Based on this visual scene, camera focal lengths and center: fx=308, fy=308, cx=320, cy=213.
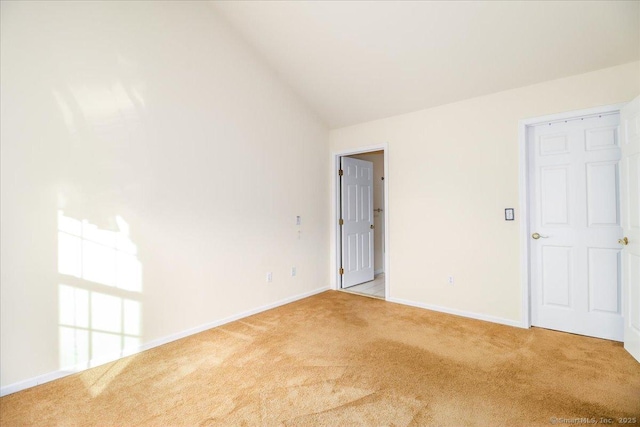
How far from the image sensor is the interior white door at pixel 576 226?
2879 mm

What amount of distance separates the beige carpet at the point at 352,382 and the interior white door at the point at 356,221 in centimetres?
184

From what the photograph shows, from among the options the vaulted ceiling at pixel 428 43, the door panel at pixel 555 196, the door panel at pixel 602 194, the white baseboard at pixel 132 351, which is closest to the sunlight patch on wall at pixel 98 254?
the white baseboard at pixel 132 351

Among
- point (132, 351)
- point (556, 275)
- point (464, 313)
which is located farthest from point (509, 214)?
point (132, 351)

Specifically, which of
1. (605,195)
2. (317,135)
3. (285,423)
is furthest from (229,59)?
(605,195)

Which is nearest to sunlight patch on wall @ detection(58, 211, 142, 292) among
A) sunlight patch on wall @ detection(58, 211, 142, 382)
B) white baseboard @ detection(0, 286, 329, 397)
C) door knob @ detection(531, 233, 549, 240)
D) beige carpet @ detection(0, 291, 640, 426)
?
sunlight patch on wall @ detection(58, 211, 142, 382)

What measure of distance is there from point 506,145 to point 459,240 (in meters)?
1.16

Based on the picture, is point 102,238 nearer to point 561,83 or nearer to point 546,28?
point 546,28

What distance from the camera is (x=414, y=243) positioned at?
403 centimetres

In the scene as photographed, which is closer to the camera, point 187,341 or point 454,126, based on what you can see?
point 187,341

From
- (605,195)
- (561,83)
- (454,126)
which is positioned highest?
(561,83)

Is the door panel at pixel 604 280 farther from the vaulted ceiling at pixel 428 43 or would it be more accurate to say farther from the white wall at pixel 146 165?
the white wall at pixel 146 165

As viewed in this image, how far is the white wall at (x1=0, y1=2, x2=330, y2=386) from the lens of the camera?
2.20 m

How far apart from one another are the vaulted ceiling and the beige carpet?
2634 mm

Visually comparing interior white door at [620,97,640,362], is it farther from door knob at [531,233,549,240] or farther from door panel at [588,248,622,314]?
door knob at [531,233,549,240]
